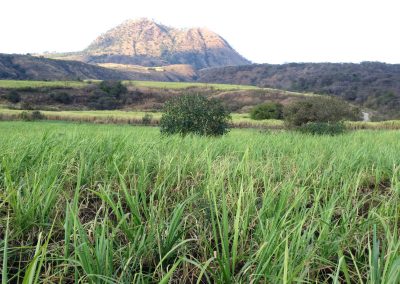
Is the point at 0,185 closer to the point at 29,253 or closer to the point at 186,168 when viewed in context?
the point at 29,253

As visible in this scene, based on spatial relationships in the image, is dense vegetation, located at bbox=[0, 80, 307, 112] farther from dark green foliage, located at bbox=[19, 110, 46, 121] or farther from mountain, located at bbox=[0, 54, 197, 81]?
dark green foliage, located at bbox=[19, 110, 46, 121]

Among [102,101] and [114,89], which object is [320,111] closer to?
[102,101]

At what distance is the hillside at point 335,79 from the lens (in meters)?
86.2

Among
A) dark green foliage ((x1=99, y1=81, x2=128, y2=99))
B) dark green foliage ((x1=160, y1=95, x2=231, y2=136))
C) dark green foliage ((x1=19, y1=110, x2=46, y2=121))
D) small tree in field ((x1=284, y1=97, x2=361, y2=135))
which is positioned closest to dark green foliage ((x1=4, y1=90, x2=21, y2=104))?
dark green foliage ((x1=99, y1=81, x2=128, y2=99))

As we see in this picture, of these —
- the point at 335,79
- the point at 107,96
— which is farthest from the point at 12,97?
the point at 335,79

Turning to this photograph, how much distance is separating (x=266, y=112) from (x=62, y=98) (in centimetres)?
3998

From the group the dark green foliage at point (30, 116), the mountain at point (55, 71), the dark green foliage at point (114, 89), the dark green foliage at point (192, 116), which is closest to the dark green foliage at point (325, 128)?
the dark green foliage at point (192, 116)

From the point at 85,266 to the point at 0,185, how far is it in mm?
1440

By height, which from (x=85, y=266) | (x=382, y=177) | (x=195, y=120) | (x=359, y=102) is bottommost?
(x=359, y=102)

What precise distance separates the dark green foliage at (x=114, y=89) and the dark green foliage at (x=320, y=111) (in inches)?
2062

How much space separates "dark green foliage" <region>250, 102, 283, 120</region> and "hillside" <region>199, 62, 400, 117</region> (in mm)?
23997

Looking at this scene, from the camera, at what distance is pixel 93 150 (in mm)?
3533

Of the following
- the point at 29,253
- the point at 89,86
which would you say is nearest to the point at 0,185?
the point at 29,253

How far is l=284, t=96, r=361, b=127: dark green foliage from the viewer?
3278 centimetres
